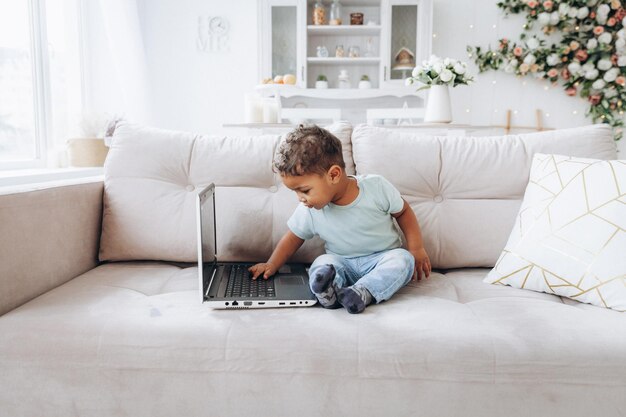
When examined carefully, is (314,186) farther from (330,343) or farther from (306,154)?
(330,343)

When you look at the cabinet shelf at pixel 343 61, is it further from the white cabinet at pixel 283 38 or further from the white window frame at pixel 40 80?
the white window frame at pixel 40 80

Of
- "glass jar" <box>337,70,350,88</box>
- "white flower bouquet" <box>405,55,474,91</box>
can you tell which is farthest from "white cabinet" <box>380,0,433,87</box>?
"white flower bouquet" <box>405,55,474,91</box>

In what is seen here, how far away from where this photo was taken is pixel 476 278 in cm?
143

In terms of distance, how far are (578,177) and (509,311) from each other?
479 millimetres

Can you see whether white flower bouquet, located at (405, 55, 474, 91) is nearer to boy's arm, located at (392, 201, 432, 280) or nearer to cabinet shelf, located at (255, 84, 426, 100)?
cabinet shelf, located at (255, 84, 426, 100)

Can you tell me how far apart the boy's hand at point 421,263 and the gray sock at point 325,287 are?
344 mm

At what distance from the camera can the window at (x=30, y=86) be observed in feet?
7.91

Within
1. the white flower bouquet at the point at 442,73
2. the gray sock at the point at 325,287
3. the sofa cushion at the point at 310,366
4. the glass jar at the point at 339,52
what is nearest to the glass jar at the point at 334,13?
the glass jar at the point at 339,52

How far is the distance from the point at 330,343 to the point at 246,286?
339mm

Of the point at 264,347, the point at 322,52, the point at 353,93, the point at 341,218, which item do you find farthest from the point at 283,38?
the point at 264,347

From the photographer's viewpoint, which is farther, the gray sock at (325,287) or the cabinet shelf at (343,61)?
the cabinet shelf at (343,61)

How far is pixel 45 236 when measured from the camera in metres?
1.29

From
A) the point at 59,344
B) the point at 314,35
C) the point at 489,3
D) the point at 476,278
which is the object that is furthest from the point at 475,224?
the point at 489,3

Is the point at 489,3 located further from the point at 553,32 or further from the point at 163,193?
the point at 163,193
